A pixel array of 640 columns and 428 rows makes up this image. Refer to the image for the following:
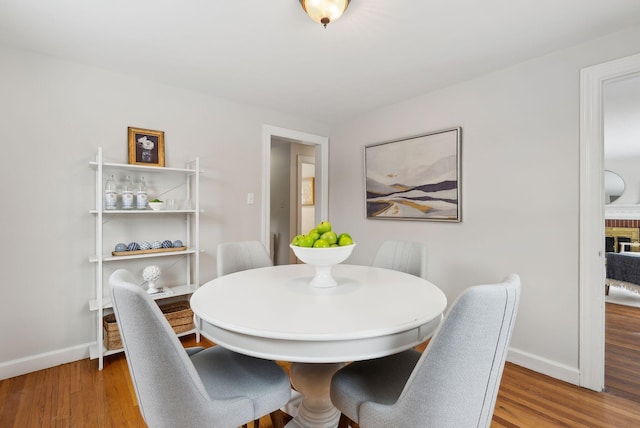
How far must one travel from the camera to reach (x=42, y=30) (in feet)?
6.12

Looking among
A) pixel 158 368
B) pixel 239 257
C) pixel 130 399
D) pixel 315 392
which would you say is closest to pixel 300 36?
pixel 239 257

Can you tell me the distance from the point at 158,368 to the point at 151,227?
6.63ft

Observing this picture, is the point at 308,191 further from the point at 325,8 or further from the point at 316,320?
the point at 316,320

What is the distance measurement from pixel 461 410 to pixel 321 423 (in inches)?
33.8

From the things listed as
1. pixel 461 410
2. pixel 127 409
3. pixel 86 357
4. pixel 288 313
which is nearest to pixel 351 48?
pixel 288 313

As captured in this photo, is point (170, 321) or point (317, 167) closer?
point (170, 321)

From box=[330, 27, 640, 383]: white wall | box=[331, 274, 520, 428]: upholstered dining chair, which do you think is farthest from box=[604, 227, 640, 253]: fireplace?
box=[331, 274, 520, 428]: upholstered dining chair

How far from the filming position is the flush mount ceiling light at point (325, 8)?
1477 millimetres

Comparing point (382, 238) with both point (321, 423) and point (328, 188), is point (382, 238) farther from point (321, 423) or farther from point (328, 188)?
point (321, 423)

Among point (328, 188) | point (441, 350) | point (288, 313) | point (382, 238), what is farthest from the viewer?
point (328, 188)

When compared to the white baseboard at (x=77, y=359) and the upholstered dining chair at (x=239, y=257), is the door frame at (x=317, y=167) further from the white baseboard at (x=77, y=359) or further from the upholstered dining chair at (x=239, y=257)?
the white baseboard at (x=77, y=359)

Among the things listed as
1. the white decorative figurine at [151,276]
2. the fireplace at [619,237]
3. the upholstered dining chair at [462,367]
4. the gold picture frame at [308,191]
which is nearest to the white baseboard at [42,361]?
the white decorative figurine at [151,276]

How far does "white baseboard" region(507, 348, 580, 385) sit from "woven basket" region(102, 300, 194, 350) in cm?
253

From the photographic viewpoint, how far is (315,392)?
4.78 feet
